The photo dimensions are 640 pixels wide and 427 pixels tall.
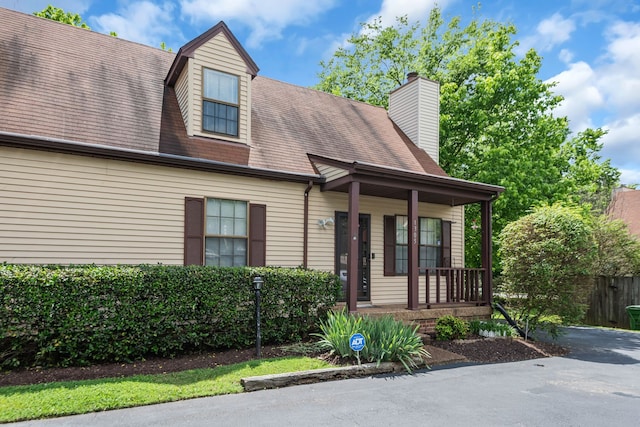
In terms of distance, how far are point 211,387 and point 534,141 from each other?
44.2ft

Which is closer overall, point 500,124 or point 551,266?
point 551,266

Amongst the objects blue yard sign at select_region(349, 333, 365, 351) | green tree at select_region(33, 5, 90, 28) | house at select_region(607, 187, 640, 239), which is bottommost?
blue yard sign at select_region(349, 333, 365, 351)

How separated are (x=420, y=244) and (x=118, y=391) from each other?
24.9ft

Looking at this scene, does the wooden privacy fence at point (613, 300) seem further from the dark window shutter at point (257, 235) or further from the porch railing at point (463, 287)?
the dark window shutter at point (257, 235)

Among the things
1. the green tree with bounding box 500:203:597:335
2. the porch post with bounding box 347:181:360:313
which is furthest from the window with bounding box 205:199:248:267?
the green tree with bounding box 500:203:597:335

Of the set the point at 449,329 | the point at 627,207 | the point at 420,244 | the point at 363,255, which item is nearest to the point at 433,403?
the point at 449,329

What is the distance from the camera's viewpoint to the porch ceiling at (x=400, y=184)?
7.90 metres

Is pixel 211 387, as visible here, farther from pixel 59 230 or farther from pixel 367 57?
pixel 367 57

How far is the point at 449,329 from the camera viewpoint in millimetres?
7992

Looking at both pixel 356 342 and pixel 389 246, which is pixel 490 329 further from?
pixel 356 342

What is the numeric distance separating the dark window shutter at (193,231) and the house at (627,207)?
24498 mm

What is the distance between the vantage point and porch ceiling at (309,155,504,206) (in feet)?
25.9

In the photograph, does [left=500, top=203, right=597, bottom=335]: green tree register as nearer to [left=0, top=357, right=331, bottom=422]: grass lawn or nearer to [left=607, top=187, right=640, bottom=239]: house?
[left=0, top=357, right=331, bottom=422]: grass lawn

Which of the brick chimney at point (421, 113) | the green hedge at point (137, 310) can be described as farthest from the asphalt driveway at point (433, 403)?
the brick chimney at point (421, 113)
